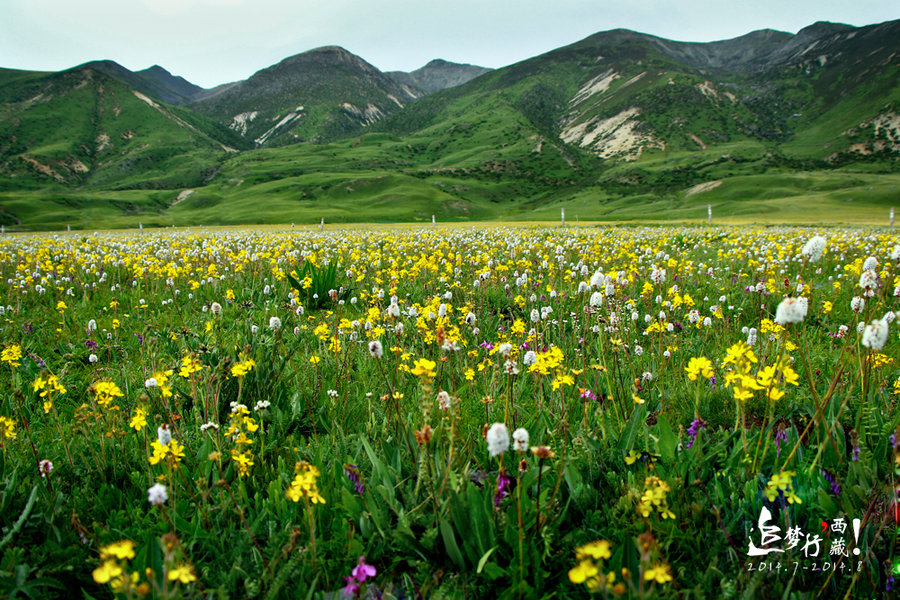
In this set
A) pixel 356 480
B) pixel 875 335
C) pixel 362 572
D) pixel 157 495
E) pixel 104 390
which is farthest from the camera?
pixel 104 390

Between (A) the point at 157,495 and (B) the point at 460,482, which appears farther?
(B) the point at 460,482

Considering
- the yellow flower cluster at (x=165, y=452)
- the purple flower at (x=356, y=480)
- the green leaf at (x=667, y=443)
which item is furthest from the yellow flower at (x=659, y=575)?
the yellow flower cluster at (x=165, y=452)

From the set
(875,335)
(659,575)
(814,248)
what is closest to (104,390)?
(659,575)

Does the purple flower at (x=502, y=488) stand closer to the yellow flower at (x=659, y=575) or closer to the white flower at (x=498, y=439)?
the white flower at (x=498, y=439)

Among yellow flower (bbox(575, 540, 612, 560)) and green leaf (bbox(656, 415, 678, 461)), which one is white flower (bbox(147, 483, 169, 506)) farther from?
green leaf (bbox(656, 415, 678, 461))

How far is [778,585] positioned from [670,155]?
19226cm

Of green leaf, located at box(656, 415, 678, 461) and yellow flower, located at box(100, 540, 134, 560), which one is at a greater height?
yellow flower, located at box(100, 540, 134, 560)

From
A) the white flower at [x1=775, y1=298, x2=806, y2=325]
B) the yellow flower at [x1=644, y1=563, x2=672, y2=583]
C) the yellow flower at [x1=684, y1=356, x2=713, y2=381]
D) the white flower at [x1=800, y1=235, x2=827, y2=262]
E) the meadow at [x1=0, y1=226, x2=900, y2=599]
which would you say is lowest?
the meadow at [x1=0, y1=226, x2=900, y2=599]

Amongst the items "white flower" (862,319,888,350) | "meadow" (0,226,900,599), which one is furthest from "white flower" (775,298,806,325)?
"white flower" (862,319,888,350)

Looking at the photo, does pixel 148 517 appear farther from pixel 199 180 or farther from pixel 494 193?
pixel 199 180

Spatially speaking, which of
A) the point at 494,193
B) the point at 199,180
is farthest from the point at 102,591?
the point at 199,180

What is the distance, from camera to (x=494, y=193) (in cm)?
14200

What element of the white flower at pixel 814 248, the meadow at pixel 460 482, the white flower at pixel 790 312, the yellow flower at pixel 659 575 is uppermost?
the white flower at pixel 814 248

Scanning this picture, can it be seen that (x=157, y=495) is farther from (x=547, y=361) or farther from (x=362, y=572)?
(x=547, y=361)
